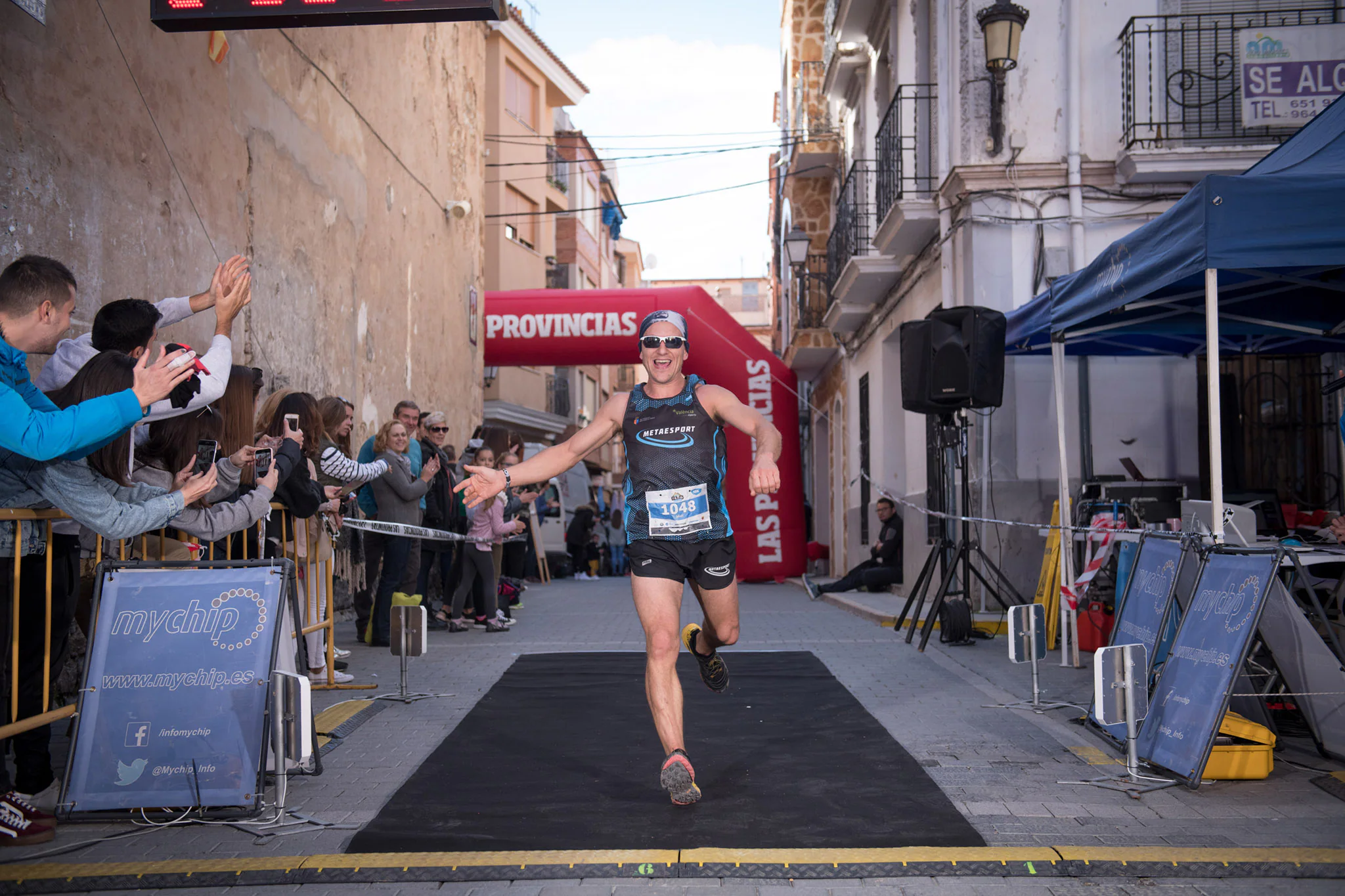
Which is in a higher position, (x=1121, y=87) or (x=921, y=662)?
(x=1121, y=87)

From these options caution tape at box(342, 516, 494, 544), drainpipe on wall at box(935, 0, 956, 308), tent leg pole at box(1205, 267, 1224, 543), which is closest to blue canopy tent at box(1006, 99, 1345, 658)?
tent leg pole at box(1205, 267, 1224, 543)

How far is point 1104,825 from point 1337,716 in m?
1.65

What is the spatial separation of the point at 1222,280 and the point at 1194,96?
212 inches

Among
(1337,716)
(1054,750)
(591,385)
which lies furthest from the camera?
(591,385)

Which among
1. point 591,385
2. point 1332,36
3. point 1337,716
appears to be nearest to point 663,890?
point 1337,716

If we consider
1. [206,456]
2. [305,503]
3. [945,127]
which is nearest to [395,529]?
[305,503]

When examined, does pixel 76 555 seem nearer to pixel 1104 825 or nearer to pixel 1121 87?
pixel 1104 825

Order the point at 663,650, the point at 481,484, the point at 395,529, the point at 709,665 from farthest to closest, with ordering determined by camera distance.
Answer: the point at 395,529, the point at 709,665, the point at 481,484, the point at 663,650

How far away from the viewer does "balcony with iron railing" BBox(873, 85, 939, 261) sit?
13078 millimetres

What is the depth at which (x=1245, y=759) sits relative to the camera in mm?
4844

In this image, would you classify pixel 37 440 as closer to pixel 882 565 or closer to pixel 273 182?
pixel 273 182

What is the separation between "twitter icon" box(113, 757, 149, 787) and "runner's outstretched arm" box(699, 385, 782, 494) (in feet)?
6.02

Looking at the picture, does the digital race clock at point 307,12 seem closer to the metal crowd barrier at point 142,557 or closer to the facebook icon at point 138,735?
the metal crowd barrier at point 142,557

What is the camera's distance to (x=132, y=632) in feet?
14.6
